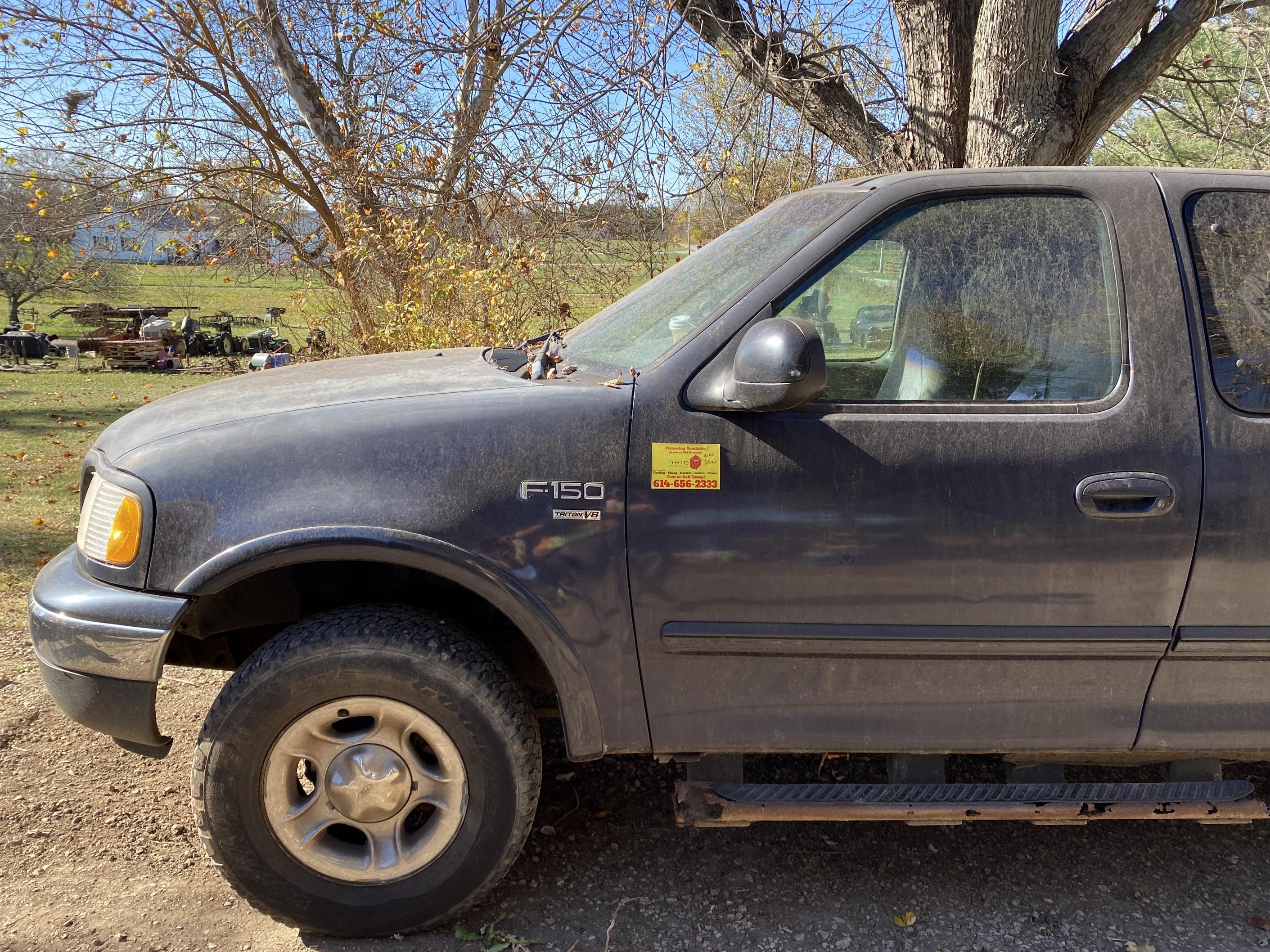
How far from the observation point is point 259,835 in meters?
2.60

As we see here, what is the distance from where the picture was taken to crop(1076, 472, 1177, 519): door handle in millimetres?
2465

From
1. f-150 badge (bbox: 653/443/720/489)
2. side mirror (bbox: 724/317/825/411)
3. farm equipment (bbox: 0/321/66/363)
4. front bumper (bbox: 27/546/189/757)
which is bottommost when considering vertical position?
farm equipment (bbox: 0/321/66/363)

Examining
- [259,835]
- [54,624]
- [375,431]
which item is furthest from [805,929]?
[54,624]

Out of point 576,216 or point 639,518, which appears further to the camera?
point 576,216

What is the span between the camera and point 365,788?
260 centimetres

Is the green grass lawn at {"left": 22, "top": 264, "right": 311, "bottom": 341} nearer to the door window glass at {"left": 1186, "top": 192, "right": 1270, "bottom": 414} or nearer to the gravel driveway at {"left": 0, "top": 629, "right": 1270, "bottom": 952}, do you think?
the gravel driveway at {"left": 0, "top": 629, "right": 1270, "bottom": 952}

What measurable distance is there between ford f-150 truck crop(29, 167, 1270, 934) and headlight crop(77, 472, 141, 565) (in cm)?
1

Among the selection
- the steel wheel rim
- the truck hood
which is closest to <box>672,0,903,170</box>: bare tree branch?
the truck hood

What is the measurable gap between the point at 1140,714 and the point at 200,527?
2.52 m

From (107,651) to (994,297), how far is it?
2.54 m

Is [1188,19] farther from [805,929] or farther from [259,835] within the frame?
[259,835]

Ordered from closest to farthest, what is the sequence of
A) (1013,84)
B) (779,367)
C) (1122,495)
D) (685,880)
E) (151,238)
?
(779,367), (1122,495), (685,880), (1013,84), (151,238)

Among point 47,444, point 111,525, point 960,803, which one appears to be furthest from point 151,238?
point 960,803

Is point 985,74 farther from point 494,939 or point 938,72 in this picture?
point 494,939
